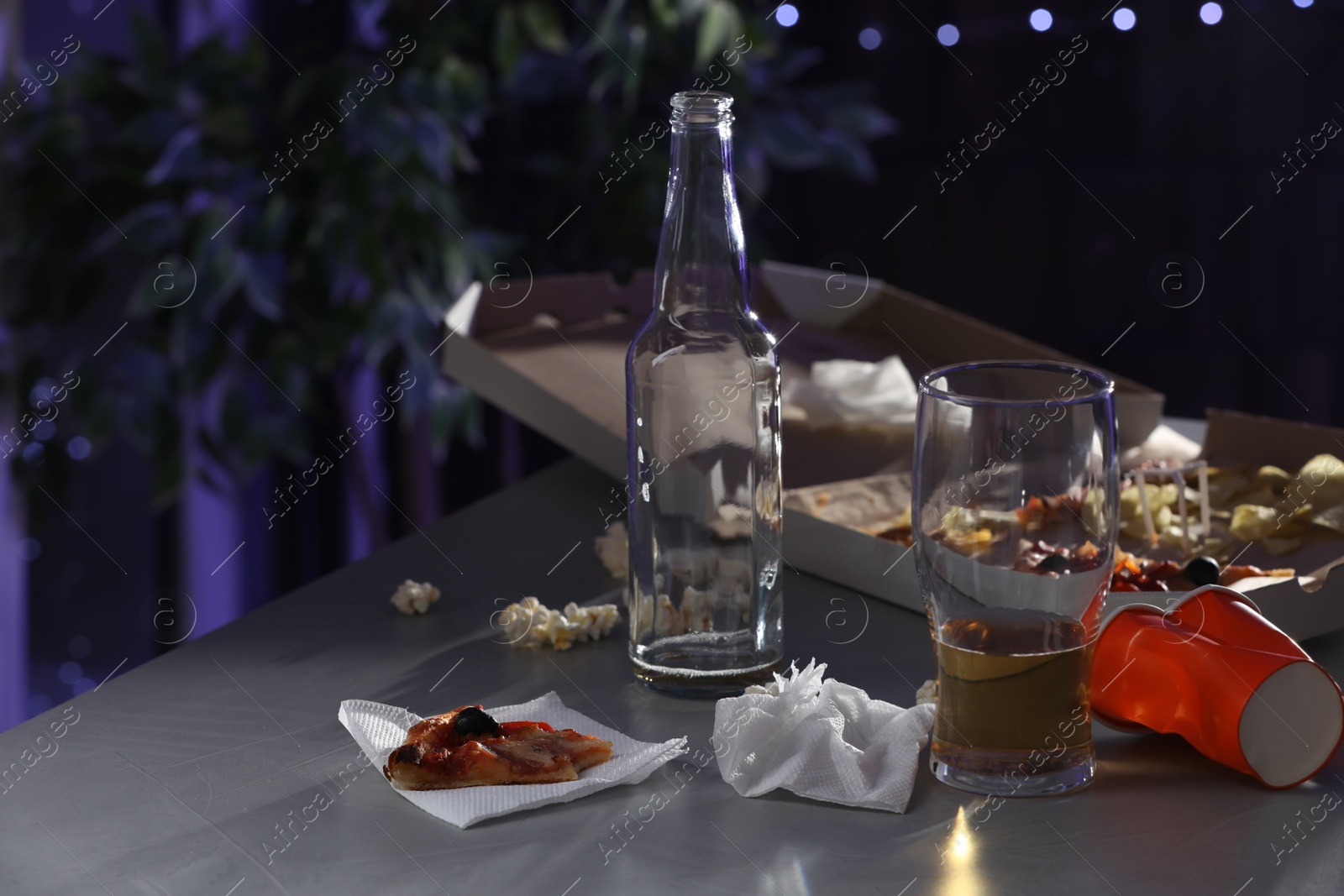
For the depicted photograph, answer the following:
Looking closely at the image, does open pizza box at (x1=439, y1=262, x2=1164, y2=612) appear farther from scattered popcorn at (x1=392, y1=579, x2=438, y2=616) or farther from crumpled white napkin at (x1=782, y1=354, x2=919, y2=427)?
scattered popcorn at (x1=392, y1=579, x2=438, y2=616)

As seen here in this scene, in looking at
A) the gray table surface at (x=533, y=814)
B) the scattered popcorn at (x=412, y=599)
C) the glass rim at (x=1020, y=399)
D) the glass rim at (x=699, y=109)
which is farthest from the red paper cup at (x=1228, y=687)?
the scattered popcorn at (x=412, y=599)

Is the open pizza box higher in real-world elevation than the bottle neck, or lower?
lower

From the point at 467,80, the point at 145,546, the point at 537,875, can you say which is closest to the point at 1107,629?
the point at 537,875

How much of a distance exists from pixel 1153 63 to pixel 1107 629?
199 cm

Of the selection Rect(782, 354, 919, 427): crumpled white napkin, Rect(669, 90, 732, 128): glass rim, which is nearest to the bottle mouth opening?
Rect(669, 90, 732, 128): glass rim

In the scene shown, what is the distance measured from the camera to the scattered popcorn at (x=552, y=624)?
3.05 feet

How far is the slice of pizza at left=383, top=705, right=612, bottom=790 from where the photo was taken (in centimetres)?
73

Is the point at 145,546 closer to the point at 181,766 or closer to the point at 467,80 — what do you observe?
the point at 467,80

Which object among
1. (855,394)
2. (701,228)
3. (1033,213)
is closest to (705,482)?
(701,228)

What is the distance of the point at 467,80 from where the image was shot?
2.06 metres

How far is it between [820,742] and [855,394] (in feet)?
2.00

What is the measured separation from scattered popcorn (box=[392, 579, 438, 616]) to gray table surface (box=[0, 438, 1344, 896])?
53mm

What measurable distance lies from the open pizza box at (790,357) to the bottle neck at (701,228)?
22 cm

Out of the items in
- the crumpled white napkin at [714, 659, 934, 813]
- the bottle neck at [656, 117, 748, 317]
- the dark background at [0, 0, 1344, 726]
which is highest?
the bottle neck at [656, 117, 748, 317]
